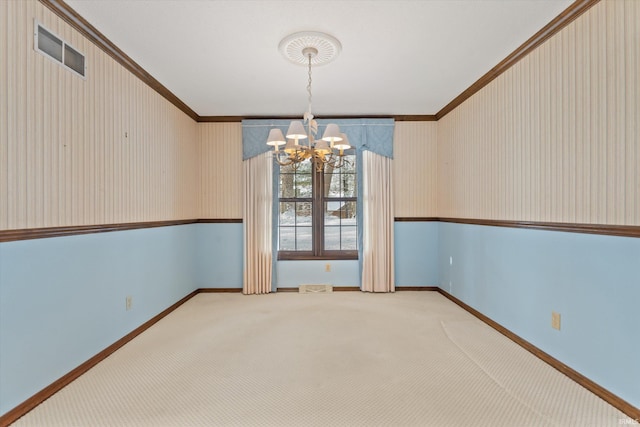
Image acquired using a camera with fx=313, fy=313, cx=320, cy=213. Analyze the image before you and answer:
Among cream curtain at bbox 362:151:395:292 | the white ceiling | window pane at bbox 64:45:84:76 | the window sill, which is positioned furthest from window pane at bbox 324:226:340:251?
window pane at bbox 64:45:84:76

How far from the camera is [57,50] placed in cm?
223

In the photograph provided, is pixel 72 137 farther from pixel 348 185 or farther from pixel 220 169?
pixel 348 185

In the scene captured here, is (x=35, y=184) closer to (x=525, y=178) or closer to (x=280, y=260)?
(x=280, y=260)

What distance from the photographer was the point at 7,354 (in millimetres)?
1815

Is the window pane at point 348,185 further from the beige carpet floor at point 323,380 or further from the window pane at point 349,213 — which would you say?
the beige carpet floor at point 323,380

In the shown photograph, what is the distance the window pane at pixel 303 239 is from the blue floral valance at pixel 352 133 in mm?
1346

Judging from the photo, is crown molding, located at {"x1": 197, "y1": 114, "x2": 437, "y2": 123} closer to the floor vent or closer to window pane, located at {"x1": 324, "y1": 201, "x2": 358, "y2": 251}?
window pane, located at {"x1": 324, "y1": 201, "x2": 358, "y2": 251}

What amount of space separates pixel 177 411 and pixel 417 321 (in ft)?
8.22

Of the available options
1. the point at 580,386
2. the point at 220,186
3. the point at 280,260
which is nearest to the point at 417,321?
the point at 580,386

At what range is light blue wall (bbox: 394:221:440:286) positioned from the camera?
4.81 meters

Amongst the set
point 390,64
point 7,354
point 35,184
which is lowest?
point 7,354

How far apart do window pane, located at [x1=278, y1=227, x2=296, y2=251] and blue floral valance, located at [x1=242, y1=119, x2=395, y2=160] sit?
125 centimetres

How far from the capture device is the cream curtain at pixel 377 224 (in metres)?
4.71

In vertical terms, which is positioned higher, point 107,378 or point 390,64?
point 390,64
